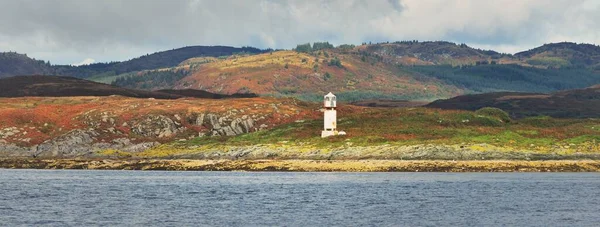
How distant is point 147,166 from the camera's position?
411 ft

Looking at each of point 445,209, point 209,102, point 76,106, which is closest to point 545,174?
point 445,209

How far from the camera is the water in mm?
61312

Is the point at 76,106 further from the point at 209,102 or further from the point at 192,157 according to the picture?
the point at 192,157

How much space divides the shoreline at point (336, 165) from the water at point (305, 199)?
2.66 metres

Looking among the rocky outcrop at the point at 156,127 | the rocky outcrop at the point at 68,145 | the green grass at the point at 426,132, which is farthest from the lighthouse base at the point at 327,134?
the rocky outcrop at the point at 68,145

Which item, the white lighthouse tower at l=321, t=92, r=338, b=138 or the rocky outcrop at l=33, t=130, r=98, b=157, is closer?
the white lighthouse tower at l=321, t=92, r=338, b=138

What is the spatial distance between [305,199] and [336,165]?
125 feet

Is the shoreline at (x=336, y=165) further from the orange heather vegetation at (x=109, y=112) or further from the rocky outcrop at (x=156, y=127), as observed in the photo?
the rocky outcrop at (x=156, y=127)

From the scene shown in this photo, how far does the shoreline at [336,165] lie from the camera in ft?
372

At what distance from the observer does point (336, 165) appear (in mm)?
116000

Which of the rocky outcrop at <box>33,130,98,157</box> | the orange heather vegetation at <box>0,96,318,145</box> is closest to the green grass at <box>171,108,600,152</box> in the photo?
the orange heather vegetation at <box>0,96,318,145</box>

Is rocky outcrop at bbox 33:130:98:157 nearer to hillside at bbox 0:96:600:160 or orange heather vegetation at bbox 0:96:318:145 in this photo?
hillside at bbox 0:96:600:160

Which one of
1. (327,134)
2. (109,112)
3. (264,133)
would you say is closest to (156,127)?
(109,112)

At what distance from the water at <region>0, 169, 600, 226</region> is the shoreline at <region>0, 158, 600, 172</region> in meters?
2.66
